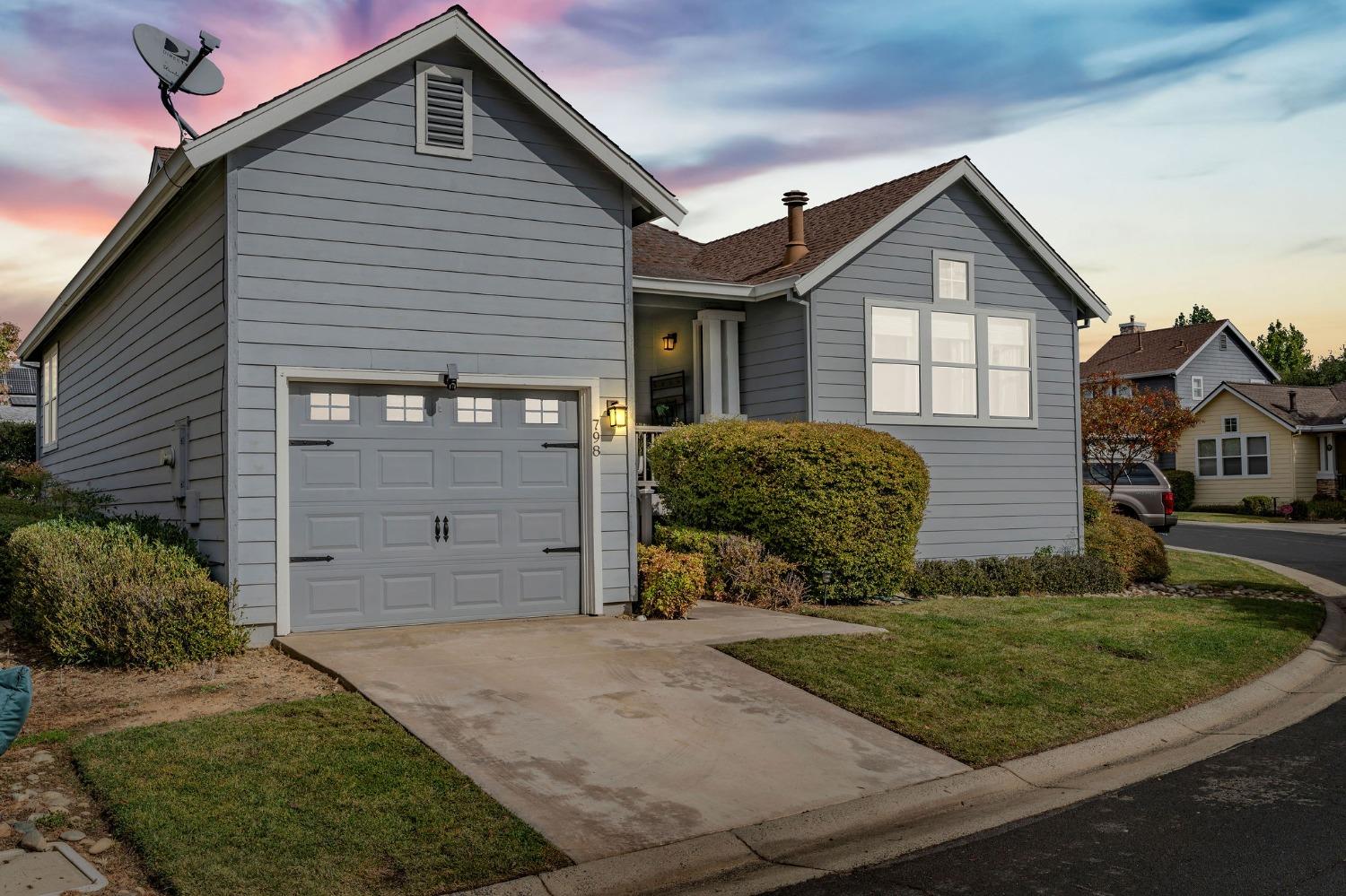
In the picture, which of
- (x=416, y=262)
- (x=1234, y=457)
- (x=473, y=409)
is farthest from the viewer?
(x=1234, y=457)

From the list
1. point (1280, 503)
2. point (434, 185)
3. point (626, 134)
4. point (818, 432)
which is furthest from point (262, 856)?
point (1280, 503)

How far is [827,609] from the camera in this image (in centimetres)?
1228

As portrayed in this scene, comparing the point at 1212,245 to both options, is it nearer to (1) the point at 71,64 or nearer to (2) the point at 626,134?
(2) the point at 626,134

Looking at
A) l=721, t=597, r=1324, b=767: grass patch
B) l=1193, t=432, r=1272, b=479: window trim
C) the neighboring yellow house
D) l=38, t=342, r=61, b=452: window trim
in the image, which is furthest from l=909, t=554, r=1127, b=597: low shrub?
l=1193, t=432, r=1272, b=479: window trim

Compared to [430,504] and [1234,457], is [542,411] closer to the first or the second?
[430,504]

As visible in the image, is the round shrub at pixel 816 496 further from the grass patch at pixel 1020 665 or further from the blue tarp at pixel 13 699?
the blue tarp at pixel 13 699

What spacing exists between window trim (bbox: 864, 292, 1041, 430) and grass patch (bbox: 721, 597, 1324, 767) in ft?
14.1

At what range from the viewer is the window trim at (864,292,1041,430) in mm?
16312

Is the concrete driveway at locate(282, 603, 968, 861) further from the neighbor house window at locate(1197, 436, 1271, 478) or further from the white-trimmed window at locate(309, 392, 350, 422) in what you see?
the neighbor house window at locate(1197, 436, 1271, 478)

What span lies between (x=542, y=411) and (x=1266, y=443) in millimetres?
35273

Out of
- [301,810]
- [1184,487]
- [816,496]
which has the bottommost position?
[301,810]

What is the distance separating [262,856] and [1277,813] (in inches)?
207

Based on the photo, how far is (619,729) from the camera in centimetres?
714

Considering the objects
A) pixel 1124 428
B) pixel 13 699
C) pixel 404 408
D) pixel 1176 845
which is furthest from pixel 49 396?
pixel 1124 428
